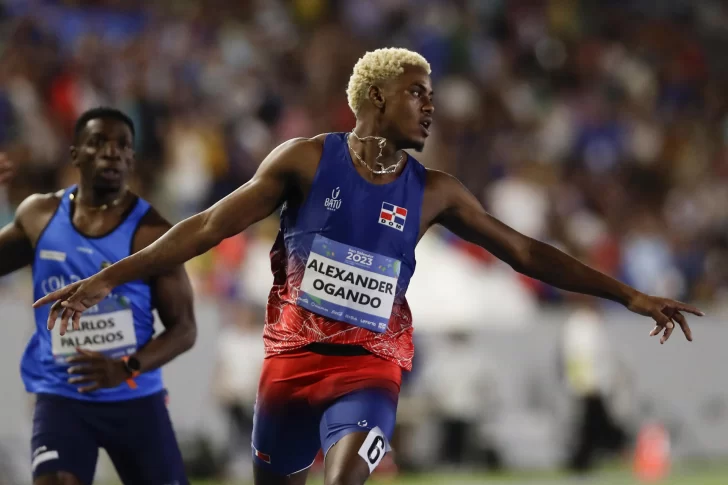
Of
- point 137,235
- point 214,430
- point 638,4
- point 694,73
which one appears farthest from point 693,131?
point 137,235

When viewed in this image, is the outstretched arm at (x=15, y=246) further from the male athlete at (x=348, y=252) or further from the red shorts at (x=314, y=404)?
the red shorts at (x=314, y=404)

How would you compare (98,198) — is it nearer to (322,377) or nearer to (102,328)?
(102,328)

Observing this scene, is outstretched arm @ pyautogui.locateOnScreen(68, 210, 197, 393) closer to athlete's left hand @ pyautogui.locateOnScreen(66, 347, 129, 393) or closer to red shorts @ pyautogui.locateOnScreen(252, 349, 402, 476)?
athlete's left hand @ pyautogui.locateOnScreen(66, 347, 129, 393)

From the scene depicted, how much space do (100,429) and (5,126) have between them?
7.20m

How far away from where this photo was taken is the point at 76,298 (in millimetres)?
5102

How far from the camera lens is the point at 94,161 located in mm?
6379

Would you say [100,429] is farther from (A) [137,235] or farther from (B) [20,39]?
(B) [20,39]

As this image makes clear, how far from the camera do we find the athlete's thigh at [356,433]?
5.18m

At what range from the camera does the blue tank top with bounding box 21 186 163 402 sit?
6.23m

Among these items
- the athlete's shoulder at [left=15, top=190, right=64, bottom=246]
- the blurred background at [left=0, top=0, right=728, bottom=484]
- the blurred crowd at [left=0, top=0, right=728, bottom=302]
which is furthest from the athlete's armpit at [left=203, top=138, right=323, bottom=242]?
the blurred crowd at [left=0, top=0, right=728, bottom=302]

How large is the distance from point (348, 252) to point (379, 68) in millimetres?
826

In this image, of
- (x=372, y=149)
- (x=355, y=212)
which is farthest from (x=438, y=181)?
(x=355, y=212)

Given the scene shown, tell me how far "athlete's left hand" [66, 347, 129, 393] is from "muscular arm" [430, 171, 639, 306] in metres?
1.70

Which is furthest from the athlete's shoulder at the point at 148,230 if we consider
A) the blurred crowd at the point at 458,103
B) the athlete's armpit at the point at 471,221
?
the blurred crowd at the point at 458,103
